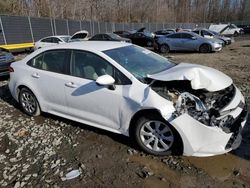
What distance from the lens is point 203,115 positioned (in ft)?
11.2

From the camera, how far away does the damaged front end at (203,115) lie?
3365mm

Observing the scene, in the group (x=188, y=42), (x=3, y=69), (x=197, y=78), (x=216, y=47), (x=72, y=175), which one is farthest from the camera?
(x=188, y=42)

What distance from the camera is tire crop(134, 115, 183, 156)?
3.60 meters

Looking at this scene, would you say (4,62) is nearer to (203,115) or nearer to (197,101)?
(197,101)

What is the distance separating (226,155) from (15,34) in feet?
69.8

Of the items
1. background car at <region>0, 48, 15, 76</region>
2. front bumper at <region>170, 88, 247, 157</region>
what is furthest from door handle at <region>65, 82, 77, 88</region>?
background car at <region>0, 48, 15, 76</region>

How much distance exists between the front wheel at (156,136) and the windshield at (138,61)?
62 centimetres

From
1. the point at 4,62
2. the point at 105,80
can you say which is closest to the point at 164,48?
the point at 4,62

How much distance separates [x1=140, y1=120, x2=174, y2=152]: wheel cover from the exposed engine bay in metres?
0.33

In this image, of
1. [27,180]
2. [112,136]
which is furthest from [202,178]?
[27,180]

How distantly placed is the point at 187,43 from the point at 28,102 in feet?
45.7

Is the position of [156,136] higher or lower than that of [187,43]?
higher

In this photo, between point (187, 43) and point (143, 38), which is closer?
point (187, 43)

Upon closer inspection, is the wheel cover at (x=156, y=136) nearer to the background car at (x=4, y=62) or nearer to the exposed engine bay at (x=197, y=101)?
the exposed engine bay at (x=197, y=101)
